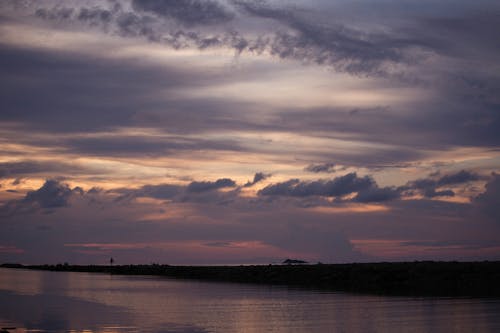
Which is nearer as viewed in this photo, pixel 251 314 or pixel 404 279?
pixel 251 314

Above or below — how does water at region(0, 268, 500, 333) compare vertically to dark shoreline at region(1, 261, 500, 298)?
below

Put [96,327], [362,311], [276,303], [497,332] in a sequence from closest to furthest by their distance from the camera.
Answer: [497,332] < [96,327] < [362,311] < [276,303]

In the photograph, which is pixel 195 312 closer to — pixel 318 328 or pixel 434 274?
pixel 318 328

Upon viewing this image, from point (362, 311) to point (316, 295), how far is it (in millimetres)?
17179

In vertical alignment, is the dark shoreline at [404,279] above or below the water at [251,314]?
above

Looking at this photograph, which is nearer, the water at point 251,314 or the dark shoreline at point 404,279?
the water at point 251,314

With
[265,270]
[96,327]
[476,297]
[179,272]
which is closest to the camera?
[96,327]

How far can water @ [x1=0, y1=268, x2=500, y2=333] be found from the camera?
3747 cm

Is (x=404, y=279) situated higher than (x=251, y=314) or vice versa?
(x=404, y=279)

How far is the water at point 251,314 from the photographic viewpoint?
3747 centimetres

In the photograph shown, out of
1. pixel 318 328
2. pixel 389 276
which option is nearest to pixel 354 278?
pixel 389 276

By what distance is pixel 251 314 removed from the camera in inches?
1768

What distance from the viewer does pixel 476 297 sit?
57750 millimetres

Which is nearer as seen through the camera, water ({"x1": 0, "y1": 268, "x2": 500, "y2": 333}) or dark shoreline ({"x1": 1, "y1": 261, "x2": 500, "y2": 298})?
water ({"x1": 0, "y1": 268, "x2": 500, "y2": 333})
